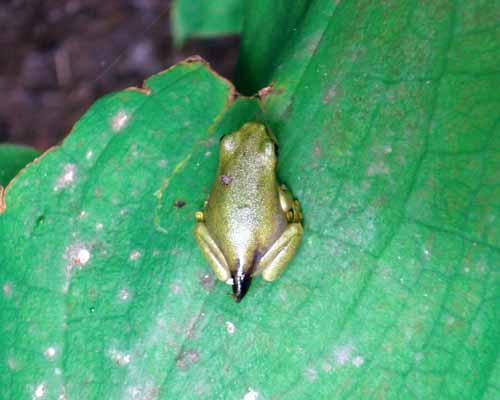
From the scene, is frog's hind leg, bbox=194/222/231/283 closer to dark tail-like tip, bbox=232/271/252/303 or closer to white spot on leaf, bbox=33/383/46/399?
dark tail-like tip, bbox=232/271/252/303

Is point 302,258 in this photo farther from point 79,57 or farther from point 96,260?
point 79,57

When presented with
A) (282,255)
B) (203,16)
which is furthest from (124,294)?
(203,16)

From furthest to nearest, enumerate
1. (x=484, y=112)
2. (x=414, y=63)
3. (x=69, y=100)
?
(x=69, y=100)
(x=414, y=63)
(x=484, y=112)

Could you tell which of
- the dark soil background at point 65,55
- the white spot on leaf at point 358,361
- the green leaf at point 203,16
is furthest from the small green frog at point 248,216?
the dark soil background at point 65,55

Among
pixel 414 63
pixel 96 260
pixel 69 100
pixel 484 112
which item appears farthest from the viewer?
pixel 69 100

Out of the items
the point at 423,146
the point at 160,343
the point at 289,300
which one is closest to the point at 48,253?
the point at 160,343

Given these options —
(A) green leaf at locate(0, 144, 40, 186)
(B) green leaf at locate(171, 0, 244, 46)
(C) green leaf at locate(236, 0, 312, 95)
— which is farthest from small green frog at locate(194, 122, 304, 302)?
(B) green leaf at locate(171, 0, 244, 46)

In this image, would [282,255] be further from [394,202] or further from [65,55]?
[65,55]
